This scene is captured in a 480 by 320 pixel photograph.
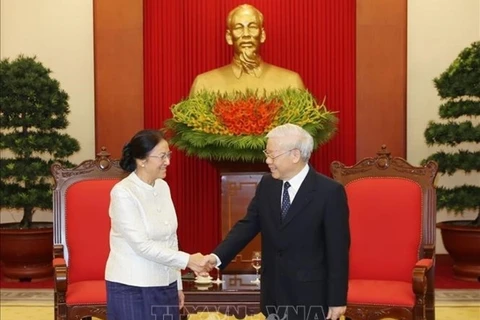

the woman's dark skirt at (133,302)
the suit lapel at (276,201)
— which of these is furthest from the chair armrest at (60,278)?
the suit lapel at (276,201)

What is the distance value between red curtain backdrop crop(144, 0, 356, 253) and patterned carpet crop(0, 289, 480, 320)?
153 centimetres

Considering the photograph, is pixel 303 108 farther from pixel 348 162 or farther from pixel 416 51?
pixel 416 51

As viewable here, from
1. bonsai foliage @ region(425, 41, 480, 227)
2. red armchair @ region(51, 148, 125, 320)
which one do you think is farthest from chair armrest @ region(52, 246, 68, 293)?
bonsai foliage @ region(425, 41, 480, 227)

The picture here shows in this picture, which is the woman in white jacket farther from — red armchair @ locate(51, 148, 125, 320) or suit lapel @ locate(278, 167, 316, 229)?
red armchair @ locate(51, 148, 125, 320)

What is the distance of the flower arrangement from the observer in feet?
16.4

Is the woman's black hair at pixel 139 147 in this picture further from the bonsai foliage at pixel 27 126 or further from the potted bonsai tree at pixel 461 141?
the potted bonsai tree at pixel 461 141

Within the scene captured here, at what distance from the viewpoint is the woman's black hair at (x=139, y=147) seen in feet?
10.2

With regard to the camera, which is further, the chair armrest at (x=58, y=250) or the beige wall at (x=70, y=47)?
the beige wall at (x=70, y=47)

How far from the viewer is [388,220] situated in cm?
454

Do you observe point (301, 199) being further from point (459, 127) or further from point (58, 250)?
point (459, 127)

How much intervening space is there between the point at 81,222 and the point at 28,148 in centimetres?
219

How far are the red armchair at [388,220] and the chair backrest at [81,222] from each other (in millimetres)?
1425

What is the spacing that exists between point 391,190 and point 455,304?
151 centimetres

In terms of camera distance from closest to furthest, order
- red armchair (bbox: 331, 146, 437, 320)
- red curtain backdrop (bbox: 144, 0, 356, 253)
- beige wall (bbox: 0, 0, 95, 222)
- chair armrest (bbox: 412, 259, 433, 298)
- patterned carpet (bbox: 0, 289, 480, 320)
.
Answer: chair armrest (bbox: 412, 259, 433, 298) < red armchair (bbox: 331, 146, 437, 320) < patterned carpet (bbox: 0, 289, 480, 320) < red curtain backdrop (bbox: 144, 0, 356, 253) < beige wall (bbox: 0, 0, 95, 222)
